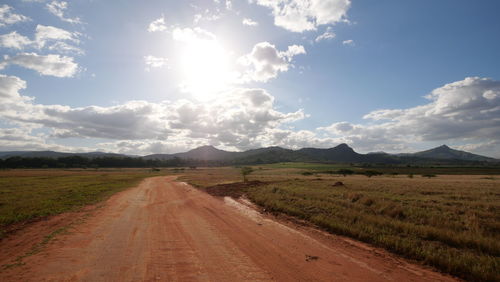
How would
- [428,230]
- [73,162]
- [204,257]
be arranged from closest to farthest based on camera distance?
1. [204,257]
2. [428,230]
3. [73,162]

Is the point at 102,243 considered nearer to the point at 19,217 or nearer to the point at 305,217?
the point at 19,217

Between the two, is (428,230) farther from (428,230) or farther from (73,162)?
(73,162)

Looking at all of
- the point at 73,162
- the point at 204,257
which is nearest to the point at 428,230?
the point at 204,257

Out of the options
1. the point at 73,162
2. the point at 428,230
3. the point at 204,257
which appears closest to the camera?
the point at 204,257

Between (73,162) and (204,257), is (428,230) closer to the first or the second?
(204,257)

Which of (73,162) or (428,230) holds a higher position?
(73,162)

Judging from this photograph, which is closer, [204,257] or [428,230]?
[204,257]

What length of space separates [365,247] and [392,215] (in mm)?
6612

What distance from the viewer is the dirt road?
257 inches

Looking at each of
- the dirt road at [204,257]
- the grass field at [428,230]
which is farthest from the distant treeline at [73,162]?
the grass field at [428,230]

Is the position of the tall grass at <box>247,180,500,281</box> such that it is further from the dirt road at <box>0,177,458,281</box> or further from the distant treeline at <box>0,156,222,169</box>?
the distant treeline at <box>0,156,222,169</box>

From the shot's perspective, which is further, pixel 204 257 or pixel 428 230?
pixel 428 230

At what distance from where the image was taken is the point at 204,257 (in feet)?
25.3

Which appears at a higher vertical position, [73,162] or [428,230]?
[73,162]
